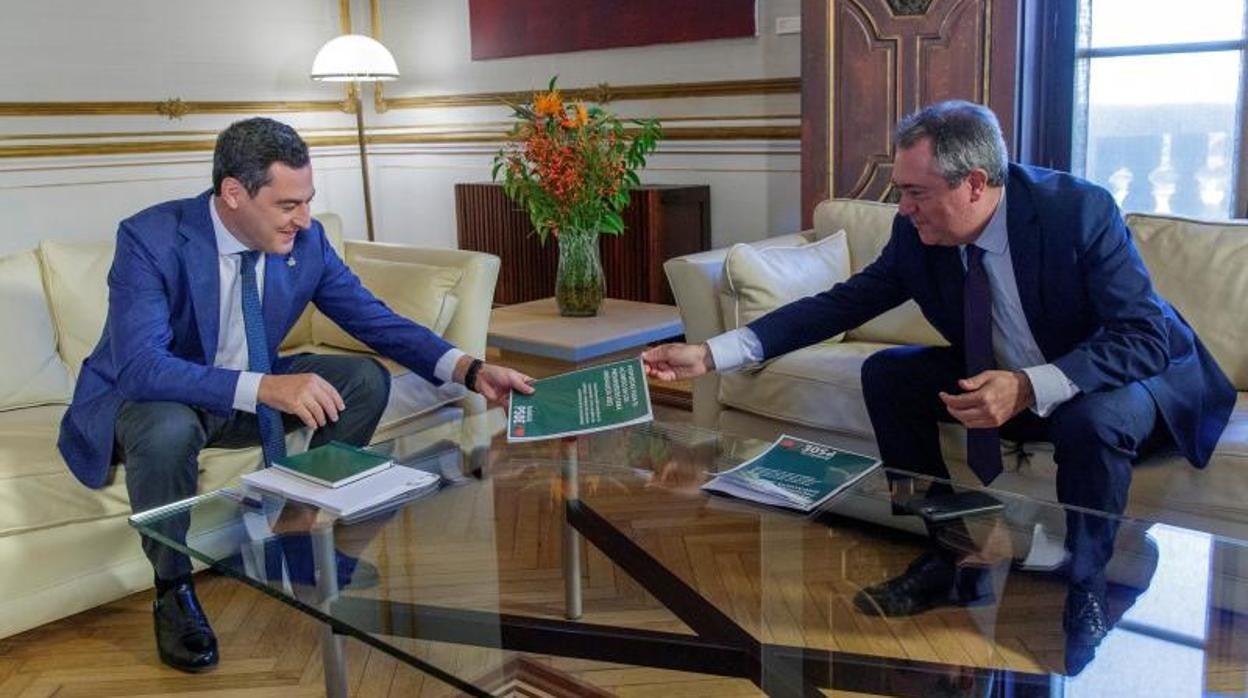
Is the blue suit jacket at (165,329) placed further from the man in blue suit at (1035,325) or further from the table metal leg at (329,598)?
the man in blue suit at (1035,325)

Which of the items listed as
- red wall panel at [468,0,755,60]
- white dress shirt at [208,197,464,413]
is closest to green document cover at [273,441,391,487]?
white dress shirt at [208,197,464,413]

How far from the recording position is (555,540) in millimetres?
1431

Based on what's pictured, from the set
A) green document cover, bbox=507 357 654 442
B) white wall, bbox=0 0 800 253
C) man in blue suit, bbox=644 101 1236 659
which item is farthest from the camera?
white wall, bbox=0 0 800 253

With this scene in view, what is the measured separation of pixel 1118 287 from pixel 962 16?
122 centimetres

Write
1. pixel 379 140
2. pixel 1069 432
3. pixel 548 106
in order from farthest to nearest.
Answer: pixel 379 140 < pixel 548 106 < pixel 1069 432

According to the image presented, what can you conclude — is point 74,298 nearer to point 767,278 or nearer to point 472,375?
point 472,375

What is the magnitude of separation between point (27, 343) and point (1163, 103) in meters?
2.49

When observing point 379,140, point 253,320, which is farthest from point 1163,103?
point 379,140

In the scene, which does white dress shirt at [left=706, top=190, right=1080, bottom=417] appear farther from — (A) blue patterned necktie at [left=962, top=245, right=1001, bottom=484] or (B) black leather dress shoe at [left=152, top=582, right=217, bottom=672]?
(B) black leather dress shoe at [left=152, top=582, right=217, bottom=672]

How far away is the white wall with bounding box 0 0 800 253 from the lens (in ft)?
10.6

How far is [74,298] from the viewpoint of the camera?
6.69 ft

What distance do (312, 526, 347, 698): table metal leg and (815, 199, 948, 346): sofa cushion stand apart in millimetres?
1146

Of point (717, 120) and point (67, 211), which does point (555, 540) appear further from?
point (67, 211)

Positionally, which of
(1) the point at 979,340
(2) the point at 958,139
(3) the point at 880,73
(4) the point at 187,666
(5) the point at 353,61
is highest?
(5) the point at 353,61
